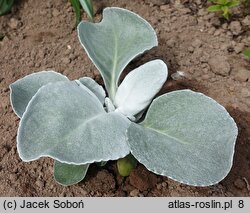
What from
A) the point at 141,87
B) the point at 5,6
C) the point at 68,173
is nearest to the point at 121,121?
the point at 141,87

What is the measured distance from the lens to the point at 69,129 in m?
1.08

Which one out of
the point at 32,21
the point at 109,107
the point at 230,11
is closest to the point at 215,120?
the point at 109,107

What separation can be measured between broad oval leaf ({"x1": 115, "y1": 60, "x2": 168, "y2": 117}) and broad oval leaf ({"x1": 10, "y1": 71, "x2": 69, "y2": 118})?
0.17 metres

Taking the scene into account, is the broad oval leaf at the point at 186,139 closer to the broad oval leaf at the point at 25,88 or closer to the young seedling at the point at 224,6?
the broad oval leaf at the point at 25,88

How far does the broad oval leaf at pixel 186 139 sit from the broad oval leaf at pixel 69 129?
5 cm

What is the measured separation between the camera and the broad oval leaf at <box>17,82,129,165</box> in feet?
3.39

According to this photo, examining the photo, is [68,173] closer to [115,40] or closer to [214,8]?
[115,40]

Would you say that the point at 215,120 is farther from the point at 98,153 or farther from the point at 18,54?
the point at 18,54

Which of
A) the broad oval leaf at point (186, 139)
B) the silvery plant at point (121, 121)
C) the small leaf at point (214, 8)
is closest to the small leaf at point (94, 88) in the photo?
the silvery plant at point (121, 121)

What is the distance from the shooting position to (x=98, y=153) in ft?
3.43

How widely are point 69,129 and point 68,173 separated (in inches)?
8.0

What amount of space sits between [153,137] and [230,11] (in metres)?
0.78

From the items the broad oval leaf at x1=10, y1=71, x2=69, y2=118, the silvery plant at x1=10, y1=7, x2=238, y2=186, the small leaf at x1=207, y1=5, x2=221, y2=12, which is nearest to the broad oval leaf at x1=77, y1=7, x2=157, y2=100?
the silvery plant at x1=10, y1=7, x2=238, y2=186
